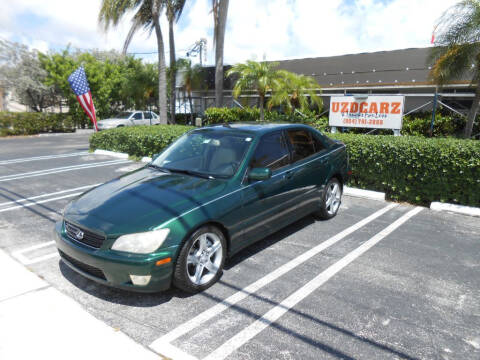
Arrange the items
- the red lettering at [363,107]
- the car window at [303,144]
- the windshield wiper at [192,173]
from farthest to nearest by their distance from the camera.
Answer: the red lettering at [363,107] < the car window at [303,144] < the windshield wiper at [192,173]

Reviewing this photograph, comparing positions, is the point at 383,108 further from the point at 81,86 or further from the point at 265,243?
the point at 81,86

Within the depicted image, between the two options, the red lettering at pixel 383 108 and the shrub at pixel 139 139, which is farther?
the shrub at pixel 139 139

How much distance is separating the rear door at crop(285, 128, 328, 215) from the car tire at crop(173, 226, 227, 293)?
1398mm

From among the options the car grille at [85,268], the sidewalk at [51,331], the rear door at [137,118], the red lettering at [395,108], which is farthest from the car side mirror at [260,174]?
the rear door at [137,118]

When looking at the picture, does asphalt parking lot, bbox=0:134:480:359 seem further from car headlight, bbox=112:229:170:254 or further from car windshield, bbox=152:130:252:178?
car windshield, bbox=152:130:252:178

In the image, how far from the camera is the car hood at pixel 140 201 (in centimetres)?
331

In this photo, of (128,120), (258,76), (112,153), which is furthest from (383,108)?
(128,120)

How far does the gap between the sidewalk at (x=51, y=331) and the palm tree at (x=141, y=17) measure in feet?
42.6

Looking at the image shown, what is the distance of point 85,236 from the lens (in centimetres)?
341

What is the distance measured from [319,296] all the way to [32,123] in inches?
931

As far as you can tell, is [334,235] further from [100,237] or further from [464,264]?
[100,237]

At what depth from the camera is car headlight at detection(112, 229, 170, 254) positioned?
3.14 m

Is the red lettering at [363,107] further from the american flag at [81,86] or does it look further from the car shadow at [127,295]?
the car shadow at [127,295]

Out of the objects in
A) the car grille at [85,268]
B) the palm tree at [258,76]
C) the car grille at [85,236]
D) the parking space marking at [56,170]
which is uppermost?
the palm tree at [258,76]
